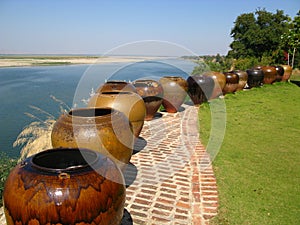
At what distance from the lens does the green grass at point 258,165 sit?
407cm

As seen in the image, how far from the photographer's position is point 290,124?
8.87 meters

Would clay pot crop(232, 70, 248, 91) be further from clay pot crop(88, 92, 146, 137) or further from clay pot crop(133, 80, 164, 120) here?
clay pot crop(88, 92, 146, 137)

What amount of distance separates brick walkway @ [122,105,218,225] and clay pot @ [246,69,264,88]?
8.78 meters

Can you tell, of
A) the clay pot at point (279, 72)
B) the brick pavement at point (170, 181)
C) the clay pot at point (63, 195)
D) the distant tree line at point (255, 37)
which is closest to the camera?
the clay pot at point (63, 195)

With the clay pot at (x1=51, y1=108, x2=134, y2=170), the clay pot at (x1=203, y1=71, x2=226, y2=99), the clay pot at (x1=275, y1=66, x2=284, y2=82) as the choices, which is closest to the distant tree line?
the clay pot at (x1=275, y1=66, x2=284, y2=82)

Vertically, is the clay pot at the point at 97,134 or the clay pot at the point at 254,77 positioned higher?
the clay pot at the point at 97,134

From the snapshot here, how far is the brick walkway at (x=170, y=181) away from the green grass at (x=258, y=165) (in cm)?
23

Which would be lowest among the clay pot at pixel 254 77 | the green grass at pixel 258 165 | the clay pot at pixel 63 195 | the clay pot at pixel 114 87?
the green grass at pixel 258 165

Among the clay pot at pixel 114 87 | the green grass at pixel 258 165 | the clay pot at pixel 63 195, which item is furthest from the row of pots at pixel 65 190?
the clay pot at pixel 114 87

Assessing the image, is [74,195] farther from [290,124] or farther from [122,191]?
[290,124]

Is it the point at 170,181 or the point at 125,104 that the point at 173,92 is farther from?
the point at 170,181

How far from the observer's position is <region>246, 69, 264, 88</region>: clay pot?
15.3m

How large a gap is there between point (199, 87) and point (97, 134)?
762 centimetres

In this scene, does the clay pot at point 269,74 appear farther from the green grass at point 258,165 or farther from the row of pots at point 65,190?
the row of pots at point 65,190
